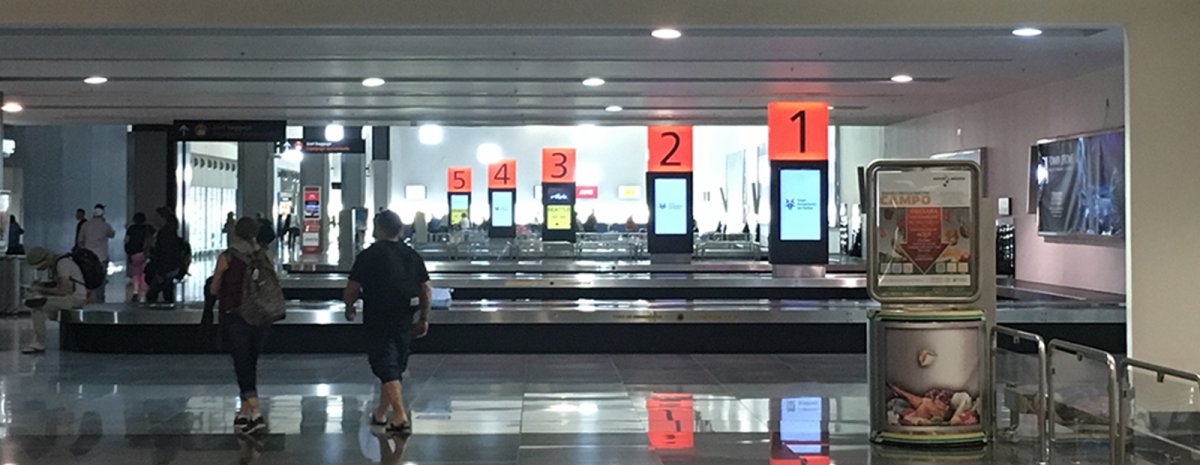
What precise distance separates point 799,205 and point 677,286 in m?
3.67

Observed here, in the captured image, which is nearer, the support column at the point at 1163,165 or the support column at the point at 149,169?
the support column at the point at 1163,165

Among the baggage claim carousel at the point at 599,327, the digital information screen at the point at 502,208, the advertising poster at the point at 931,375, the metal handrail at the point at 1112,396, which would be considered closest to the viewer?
the metal handrail at the point at 1112,396

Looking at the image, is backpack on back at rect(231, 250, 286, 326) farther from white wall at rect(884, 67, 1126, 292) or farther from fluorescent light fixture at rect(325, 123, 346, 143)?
fluorescent light fixture at rect(325, 123, 346, 143)

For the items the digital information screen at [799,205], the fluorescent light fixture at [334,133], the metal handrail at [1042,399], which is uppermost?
the fluorescent light fixture at [334,133]

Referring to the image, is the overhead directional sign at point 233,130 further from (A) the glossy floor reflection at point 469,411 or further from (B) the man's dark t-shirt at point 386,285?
(B) the man's dark t-shirt at point 386,285

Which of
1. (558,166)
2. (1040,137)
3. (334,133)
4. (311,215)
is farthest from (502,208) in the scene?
(1040,137)

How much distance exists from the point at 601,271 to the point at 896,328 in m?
19.3

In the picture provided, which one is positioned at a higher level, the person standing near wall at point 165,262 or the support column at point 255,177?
the support column at point 255,177

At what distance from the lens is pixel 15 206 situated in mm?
33812

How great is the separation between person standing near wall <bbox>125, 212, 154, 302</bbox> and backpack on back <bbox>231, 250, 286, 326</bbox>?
15.8 m

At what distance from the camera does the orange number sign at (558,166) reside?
1542 inches

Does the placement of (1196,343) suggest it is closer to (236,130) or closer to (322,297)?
(322,297)

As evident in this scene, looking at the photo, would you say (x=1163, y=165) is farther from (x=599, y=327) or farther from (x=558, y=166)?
(x=558, y=166)

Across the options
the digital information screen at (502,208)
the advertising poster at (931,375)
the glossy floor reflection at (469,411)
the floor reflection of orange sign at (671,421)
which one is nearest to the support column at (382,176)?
the digital information screen at (502,208)
